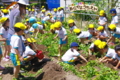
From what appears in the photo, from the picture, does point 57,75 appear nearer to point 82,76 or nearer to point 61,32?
point 82,76

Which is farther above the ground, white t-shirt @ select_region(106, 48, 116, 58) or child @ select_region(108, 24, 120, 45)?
child @ select_region(108, 24, 120, 45)

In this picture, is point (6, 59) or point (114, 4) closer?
point (6, 59)

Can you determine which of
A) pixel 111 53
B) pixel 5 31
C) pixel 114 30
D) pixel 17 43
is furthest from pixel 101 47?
pixel 5 31

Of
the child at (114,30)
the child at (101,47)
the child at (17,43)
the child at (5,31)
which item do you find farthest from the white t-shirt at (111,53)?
the child at (5,31)

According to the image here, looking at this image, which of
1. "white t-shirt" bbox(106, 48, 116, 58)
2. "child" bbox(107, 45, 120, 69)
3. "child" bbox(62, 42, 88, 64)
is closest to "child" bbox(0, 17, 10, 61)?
"child" bbox(62, 42, 88, 64)

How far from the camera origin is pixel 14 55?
12.9 ft

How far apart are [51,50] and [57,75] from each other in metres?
2.51

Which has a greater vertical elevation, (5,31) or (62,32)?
(5,31)

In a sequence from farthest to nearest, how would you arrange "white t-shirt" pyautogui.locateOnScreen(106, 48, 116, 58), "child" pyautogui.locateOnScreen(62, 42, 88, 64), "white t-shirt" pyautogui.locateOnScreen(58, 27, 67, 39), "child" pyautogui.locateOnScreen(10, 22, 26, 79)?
"white t-shirt" pyautogui.locateOnScreen(58, 27, 67, 39)
"child" pyautogui.locateOnScreen(62, 42, 88, 64)
"white t-shirt" pyautogui.locateOnScreen(106, 48, 116, 58)
"child" pyautogui.locateOnScreen(10, 22, 26, 79)

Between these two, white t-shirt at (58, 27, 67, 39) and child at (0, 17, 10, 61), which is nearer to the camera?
child at (0, 17, 10, 61)

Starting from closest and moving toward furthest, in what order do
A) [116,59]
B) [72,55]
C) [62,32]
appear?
[116,59]
[72,55]
[62,32]

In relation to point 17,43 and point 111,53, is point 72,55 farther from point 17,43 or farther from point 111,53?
point 17,43

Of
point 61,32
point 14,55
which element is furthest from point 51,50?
point 14,55

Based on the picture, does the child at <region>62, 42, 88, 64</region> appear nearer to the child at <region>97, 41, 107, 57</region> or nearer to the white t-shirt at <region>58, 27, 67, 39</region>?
the child at <region>97, 41, 107, 57</region>
